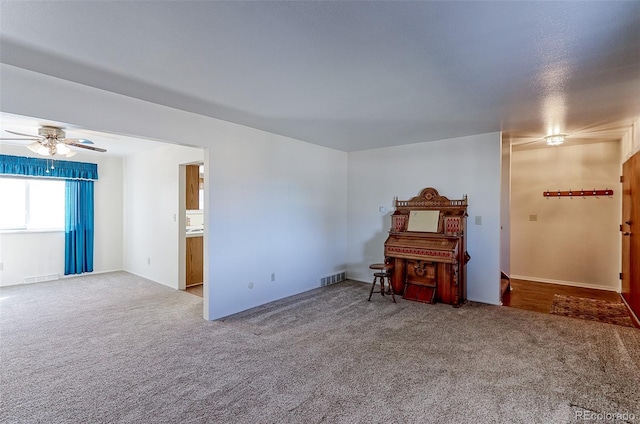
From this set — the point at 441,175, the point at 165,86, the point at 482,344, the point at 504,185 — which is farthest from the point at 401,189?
the point at 165,86

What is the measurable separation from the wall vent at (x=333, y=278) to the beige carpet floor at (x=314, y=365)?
3.93ft

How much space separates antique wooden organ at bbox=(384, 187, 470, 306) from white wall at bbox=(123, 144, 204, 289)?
322 cm

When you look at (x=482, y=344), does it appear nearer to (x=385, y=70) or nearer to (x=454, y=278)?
(x=454, y=278)

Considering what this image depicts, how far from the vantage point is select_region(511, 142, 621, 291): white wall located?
16.2 ft

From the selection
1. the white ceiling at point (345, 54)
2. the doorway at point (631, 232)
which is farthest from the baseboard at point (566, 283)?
the white ceiling at point (345, 54)

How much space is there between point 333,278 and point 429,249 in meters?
1.84

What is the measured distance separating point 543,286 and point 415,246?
266 cm

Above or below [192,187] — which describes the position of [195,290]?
below

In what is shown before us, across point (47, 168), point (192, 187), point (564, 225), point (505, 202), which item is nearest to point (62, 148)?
point (192, 187)

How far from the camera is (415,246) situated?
4344mm

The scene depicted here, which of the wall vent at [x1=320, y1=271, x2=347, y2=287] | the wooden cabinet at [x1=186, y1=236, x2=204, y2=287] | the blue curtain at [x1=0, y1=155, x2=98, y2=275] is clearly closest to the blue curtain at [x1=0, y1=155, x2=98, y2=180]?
the blue curtain at [x1=0, y1=155, x2=98, y2=275]

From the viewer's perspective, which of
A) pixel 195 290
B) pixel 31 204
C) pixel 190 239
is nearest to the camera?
Result: pixel 195 290

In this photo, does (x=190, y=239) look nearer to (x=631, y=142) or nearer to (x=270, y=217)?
(x=270, y=217)

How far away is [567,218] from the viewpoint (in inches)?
208
